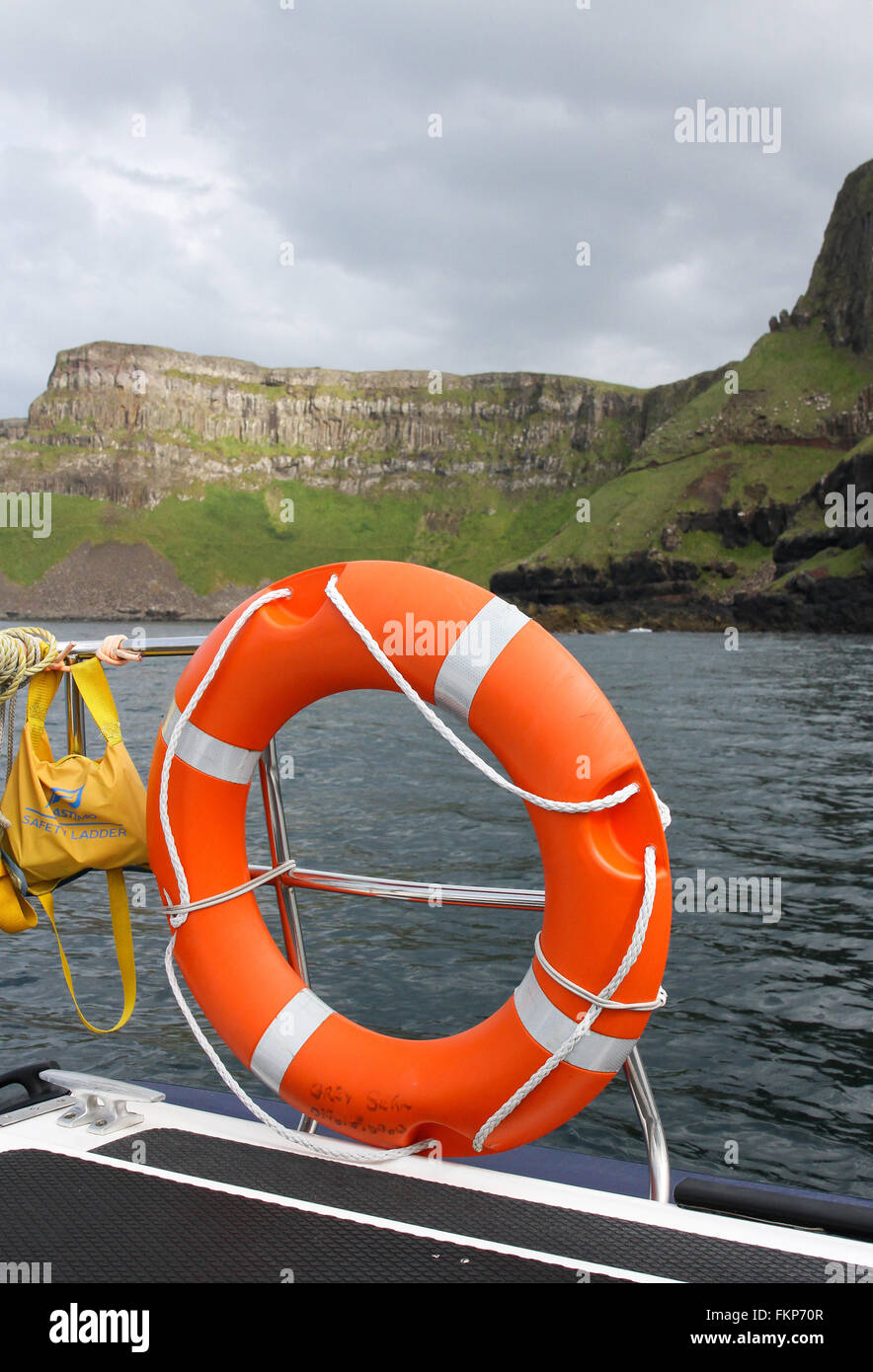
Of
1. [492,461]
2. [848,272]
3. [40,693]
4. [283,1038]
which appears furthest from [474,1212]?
[492,461]

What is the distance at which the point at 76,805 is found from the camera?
2.97m

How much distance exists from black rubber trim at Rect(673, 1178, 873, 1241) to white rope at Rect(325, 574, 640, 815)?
0.92 metres

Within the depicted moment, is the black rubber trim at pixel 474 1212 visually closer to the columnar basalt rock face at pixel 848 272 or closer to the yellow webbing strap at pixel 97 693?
the yellow webbing strap at pixel 97 693

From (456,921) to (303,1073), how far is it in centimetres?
467

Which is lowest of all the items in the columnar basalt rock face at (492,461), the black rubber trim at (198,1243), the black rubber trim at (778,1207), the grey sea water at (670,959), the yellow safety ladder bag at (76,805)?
the grey sea water at (670,959)

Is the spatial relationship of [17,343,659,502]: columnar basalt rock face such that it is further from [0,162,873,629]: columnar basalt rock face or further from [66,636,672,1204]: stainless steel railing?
[66,636,672,1204]: stainless steel railing

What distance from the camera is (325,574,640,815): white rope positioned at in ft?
7.52

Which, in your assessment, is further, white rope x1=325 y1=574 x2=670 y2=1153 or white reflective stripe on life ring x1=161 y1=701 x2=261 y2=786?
white reflective stripe on life ring x1=161 y1=701 x2=261 y2=786

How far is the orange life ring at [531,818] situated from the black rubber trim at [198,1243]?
1.42 feet

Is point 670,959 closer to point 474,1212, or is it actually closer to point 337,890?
point 337,890

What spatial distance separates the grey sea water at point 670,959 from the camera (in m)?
4.46

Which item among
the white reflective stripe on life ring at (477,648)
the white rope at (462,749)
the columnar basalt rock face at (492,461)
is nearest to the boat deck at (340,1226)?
the white rope at (462,749)

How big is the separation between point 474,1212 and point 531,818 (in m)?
0.90

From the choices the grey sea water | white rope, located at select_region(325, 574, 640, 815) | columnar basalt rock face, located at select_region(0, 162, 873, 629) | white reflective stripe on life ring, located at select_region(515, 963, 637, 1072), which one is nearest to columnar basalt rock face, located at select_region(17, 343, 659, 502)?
columnar basalt rock face, located at select_region(0, 162, 873, 629)
